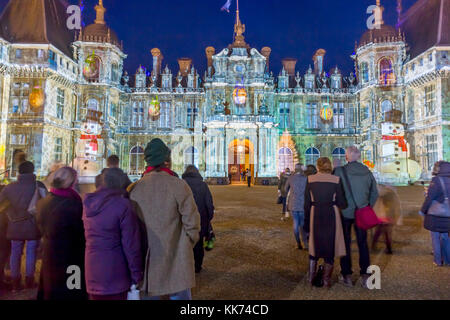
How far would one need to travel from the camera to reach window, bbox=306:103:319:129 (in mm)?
34125

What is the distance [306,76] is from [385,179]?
15.1m

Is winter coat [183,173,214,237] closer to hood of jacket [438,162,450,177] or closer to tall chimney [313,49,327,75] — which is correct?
hood of jacket [438,162,450,177]

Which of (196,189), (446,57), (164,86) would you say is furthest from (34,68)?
(446,57)

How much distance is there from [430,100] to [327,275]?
1130 inches

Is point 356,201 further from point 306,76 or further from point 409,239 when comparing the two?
point 306,76

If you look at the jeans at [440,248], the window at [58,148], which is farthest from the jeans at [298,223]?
the window at [58,148]

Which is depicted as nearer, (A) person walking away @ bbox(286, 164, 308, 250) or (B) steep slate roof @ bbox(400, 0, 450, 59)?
(A) person walking away @ bbox(286, 164, 308, 250)

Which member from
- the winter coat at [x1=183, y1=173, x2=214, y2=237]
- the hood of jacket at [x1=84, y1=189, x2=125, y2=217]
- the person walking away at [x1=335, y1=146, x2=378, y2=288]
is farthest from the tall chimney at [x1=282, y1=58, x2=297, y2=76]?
the hood of jacket at [x1=84, y1=189, x2=125, y2=217]

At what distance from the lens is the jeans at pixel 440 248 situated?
5539 mm

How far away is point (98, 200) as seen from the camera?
2711 millimetres

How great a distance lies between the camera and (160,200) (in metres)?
2.77

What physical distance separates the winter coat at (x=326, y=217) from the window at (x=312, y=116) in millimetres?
30995

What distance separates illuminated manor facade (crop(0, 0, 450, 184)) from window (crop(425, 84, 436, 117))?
0.38 feet

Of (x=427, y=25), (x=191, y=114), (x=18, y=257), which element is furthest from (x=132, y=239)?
(x=427, y=25)
